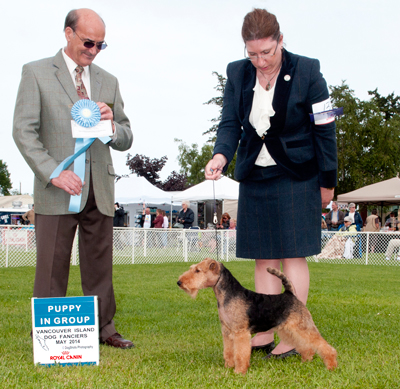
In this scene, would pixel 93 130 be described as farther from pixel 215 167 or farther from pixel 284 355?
pixel 284 355

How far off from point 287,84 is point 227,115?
0.50m

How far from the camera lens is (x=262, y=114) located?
2.72 meters

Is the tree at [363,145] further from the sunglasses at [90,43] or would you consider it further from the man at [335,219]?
the sunglasses at [90,43]

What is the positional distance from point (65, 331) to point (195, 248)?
9526 millimetres

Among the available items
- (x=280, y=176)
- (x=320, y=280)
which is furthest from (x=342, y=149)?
(x=280, y=176)

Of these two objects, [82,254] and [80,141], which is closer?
[80,141]

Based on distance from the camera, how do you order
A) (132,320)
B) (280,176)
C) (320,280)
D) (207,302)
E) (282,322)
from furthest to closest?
(320,280) → (207,302) → (132,320) → (280,176) → (282,322)

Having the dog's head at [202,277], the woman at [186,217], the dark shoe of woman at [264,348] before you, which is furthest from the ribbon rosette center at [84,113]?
the woman at [186,217]

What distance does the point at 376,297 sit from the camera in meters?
5.97

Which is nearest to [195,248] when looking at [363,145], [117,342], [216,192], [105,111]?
[216,192]

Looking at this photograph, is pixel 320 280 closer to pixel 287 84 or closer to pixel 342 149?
pixel 287 84

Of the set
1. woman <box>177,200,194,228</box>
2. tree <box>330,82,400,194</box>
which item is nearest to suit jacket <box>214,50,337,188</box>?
woman <box>177,200,194,228</box>

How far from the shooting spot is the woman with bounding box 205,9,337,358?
105 inches

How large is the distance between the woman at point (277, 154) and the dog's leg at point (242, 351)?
0.40m
